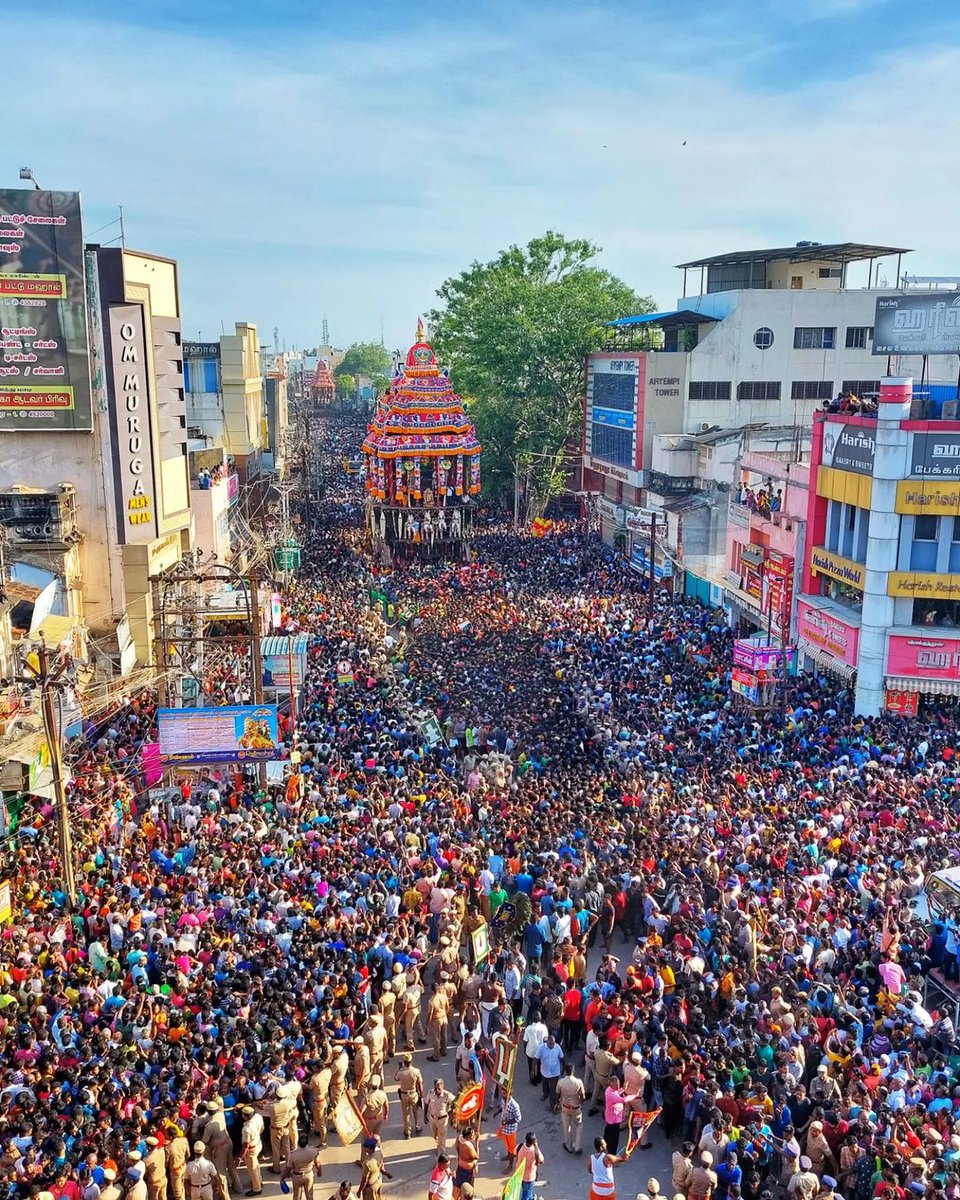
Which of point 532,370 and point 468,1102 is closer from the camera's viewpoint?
Result: point 468,1102

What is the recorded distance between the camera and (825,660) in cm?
2302

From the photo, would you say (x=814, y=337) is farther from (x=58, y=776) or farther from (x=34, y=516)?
(x=58, y=776)

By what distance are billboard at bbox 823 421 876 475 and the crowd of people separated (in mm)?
4963

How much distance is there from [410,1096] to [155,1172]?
280 centimetres

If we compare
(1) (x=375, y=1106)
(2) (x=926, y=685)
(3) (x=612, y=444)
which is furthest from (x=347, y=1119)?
(3) (x=612, y=444)

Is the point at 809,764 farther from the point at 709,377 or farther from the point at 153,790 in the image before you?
the point at 709,377

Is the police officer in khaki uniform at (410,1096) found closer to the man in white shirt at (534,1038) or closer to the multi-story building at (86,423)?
the man in white shirt at (534,1038)

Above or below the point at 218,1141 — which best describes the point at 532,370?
above

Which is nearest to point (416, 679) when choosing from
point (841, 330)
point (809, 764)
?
point (809, 764)

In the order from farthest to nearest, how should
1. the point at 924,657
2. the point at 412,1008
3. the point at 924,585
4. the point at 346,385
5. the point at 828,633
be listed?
the point at 346,385, the point at 828,633, the point at 924,657, the point at 924,585, the point at 412,1008

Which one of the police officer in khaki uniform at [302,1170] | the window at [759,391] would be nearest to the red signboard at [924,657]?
the police officer in khaki uniform at [302,1170]

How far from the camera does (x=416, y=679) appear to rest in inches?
939

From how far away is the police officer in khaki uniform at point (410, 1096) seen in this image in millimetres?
10828

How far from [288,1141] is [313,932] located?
2.85m
